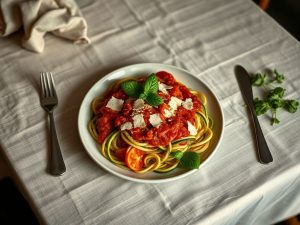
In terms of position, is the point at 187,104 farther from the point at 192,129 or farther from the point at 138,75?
the point at 138,75

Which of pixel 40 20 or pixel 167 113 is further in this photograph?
pixel 40 20

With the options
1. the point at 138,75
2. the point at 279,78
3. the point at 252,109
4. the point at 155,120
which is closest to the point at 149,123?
the point at 155,120

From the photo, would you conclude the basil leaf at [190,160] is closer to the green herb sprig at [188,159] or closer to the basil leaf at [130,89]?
the green herb sprig at [188,159]

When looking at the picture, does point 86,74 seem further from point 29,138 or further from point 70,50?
point 29,138

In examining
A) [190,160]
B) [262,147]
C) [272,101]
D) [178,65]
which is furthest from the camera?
[178,65]

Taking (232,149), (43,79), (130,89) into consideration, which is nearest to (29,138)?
(43,79)

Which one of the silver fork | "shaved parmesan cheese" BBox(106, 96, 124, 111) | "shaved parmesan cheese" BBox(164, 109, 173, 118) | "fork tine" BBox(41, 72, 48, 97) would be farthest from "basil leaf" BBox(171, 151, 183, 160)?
"fork tine" BBox(41, 72, 48, 97)
